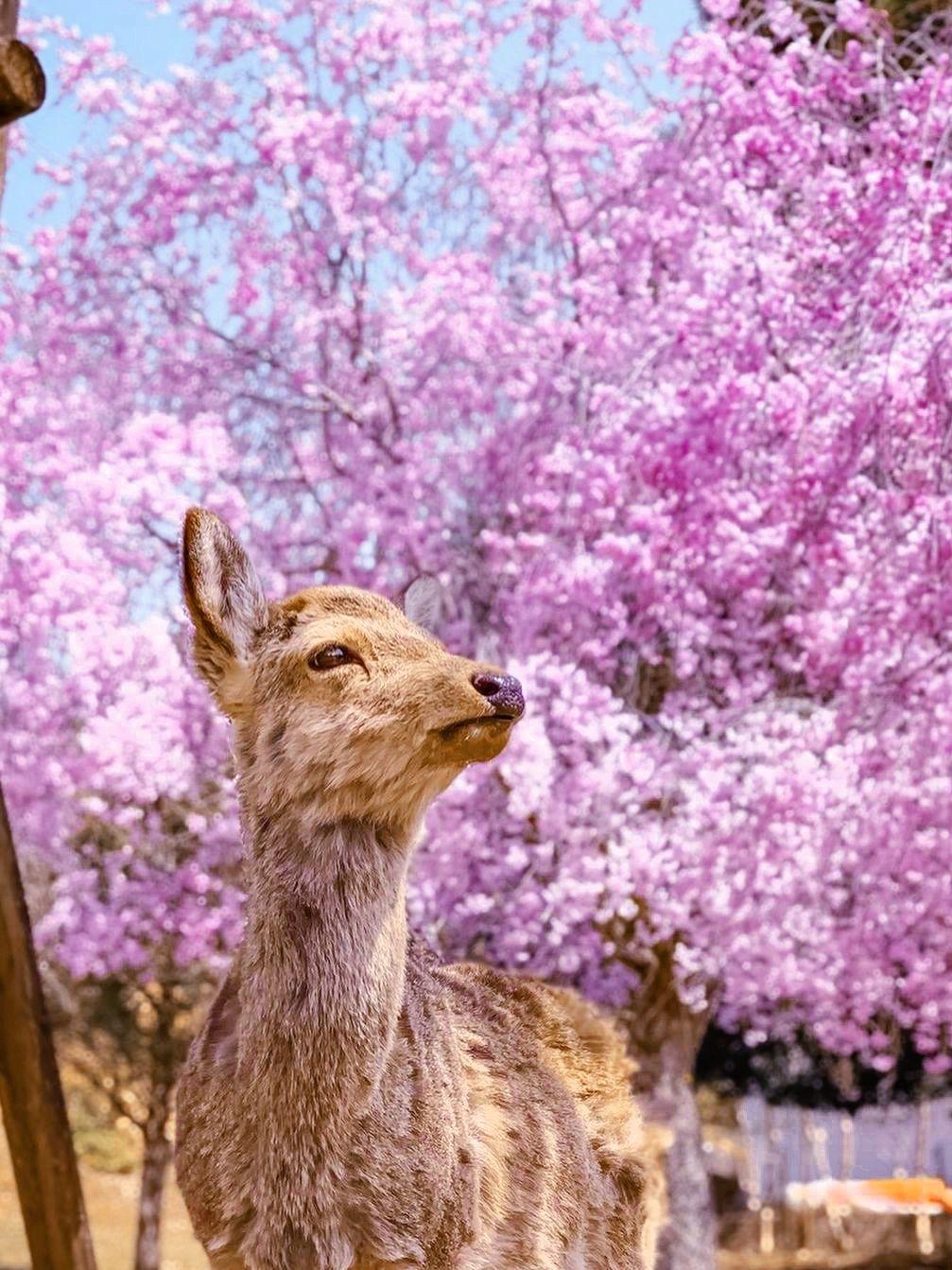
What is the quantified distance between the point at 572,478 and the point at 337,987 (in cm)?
474

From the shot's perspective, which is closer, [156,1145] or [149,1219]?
[149,1219]

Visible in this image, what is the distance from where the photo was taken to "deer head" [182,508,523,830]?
224cm

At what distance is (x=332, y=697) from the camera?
2330 millimetres

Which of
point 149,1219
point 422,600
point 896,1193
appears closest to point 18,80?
point 422,600

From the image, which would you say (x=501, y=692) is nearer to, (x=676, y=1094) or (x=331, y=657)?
(x=331, y=657)

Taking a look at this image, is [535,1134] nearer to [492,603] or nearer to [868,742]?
[868,742]

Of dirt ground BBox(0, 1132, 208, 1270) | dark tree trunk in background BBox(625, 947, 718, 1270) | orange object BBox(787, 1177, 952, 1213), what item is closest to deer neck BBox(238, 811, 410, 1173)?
dark tree trunk in background BBox(625, 947, 718, 1270)

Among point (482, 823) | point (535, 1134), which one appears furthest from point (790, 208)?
point (535, 1134)

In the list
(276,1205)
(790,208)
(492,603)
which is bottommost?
(276,1205)

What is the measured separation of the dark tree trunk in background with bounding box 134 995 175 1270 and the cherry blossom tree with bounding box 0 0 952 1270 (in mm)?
1638

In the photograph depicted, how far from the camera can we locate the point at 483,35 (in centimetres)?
838

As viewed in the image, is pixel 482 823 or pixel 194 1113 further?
pixel 482 823

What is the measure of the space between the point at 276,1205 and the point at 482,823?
4516 millimetres

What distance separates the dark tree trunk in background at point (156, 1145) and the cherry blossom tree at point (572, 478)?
5.37 ft
